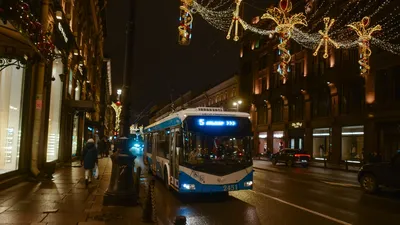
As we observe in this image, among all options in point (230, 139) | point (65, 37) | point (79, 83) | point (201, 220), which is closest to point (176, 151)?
point (230, 139)

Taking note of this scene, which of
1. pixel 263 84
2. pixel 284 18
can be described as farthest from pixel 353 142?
pixel 263 84

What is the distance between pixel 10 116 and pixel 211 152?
7677 millimetres

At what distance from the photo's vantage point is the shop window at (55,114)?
2134 cm

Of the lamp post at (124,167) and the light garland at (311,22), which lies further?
the light garland at (311,22)

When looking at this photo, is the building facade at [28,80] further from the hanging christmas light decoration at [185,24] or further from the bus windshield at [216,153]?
the bus windshield at [216,153]

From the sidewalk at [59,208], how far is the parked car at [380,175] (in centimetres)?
859

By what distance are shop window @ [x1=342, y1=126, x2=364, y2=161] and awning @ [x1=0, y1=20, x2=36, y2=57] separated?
31.8 m

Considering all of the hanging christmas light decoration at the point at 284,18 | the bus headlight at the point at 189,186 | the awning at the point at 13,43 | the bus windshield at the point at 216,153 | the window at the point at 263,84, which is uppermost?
the window at the point at 263,84

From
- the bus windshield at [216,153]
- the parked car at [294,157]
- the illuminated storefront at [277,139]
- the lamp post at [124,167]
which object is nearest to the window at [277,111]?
the illuminated storefront at [277,139]

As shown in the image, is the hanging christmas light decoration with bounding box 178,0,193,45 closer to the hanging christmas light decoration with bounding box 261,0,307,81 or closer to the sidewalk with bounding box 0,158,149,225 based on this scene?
the sidewalk with bounding box 0,158,149,225

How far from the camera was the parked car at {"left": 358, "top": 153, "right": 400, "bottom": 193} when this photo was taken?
14141 millimetres

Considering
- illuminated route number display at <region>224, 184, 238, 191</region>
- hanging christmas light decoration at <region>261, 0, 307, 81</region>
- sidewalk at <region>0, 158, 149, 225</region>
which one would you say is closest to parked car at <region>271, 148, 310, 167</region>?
hanging christmas light decoration at <region>261, 0, 307, 81</region>

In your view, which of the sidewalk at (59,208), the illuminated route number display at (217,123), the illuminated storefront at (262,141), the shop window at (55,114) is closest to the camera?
the sidewalk at (59,208)

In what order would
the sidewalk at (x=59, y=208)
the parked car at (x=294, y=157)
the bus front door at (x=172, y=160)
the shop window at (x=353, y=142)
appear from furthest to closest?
the shop window at (x=353, y=142) → the parked car at (x=294, y=157) → the bus front door at (x=172, y=160) → the sidewalk at (x=59, y=208)
